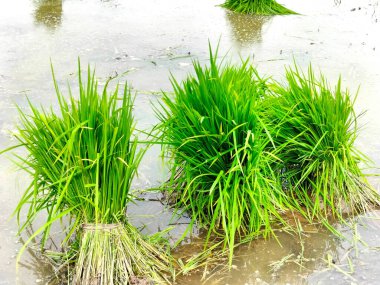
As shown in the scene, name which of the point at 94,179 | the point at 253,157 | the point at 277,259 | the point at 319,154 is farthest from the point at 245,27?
the point at 94,179

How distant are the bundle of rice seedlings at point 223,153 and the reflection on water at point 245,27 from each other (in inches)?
138

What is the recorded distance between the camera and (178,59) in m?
5.43

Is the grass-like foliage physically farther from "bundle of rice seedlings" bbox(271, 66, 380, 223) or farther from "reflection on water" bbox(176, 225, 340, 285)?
"reflection on water" bbox(176, 225, 340, 285)

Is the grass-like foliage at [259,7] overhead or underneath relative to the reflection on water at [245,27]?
overhead

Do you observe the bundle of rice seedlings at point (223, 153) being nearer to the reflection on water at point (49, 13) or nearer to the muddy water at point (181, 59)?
the muddy water at point (181, 59)

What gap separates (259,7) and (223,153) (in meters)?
5.35

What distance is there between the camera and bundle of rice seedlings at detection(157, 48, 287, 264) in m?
2.62

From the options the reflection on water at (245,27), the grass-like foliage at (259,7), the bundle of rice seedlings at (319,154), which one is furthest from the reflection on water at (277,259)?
the grass-like foliage at (259,7)

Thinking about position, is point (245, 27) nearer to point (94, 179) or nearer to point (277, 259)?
point (277, 259)

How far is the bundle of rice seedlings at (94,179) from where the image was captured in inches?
90.9

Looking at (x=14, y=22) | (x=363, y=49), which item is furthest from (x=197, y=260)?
(x=14, y=22)

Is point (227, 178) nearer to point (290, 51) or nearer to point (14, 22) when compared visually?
point (290, 51)

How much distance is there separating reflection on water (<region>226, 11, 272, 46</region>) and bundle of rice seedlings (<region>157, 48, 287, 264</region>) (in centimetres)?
350

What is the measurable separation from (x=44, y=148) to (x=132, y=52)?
333cm
